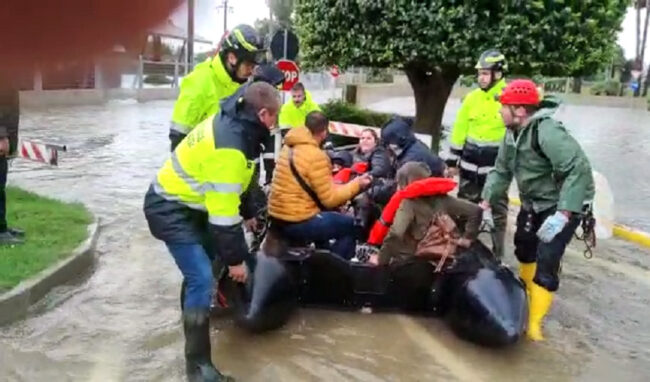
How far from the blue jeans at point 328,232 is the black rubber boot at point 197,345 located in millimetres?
1492

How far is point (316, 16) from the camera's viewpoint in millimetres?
9414

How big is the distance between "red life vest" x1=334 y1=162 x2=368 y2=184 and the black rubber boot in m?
2.79

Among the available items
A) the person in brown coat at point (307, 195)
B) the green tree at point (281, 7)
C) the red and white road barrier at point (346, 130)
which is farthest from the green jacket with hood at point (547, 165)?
the red and white road barrier at point (346, 130)

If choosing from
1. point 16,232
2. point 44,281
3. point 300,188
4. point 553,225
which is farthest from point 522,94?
point 16,232

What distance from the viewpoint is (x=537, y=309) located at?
475cm

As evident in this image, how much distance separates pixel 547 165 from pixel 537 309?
0.85 m

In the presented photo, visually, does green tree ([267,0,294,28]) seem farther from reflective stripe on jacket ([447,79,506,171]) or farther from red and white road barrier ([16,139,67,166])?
red and white road barrier ([16,139,67,166])

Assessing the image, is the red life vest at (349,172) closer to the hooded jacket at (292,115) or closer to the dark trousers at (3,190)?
the hooded jacket at (292,115)

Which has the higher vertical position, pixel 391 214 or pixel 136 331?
pixel 391 214

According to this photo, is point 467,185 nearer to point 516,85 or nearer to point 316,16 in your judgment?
point 516,85

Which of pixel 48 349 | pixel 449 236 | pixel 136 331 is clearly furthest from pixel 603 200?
pixel 48 349

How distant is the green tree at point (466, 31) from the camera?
834 cm

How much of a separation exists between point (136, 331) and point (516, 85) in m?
2.64

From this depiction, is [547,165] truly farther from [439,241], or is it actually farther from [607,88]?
[607,88]
